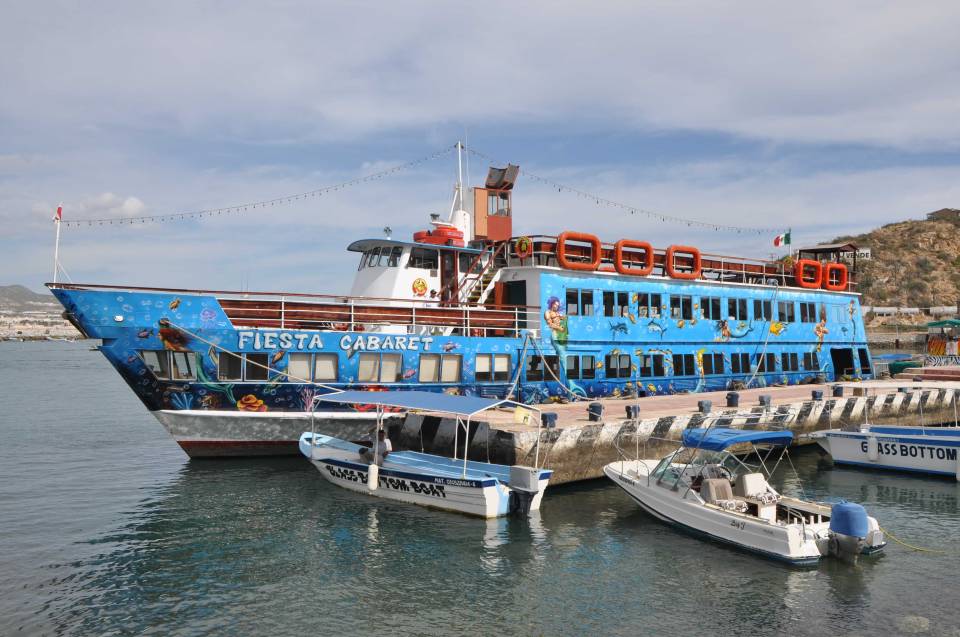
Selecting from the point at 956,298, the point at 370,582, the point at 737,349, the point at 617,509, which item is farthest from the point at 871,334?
the point at 370,582

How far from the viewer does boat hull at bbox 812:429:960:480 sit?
2358 centimetres

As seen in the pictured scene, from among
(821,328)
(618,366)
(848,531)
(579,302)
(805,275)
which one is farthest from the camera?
(821,328)

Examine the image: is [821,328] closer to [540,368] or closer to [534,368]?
[540,368]

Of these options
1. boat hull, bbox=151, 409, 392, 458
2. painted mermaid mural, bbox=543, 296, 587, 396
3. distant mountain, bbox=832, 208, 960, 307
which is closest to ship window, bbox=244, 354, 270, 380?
boat hull, bbox=151, 409, 392, 458

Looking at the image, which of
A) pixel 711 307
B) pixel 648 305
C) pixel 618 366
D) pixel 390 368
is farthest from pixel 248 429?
pixel 711 307

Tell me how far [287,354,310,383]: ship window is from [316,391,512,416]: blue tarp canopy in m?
2.02

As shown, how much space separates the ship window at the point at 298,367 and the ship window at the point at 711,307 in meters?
19.6

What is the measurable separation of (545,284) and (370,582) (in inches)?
662

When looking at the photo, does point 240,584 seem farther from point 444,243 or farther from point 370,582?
point 444,243

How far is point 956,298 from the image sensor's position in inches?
4781

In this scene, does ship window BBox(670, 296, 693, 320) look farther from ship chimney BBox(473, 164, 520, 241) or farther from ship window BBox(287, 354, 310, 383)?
ship window BBox(287, 354, 310, 383)

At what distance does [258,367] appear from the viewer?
75.0 feet

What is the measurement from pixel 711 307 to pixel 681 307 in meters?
2.19

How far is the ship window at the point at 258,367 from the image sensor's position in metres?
22.7
